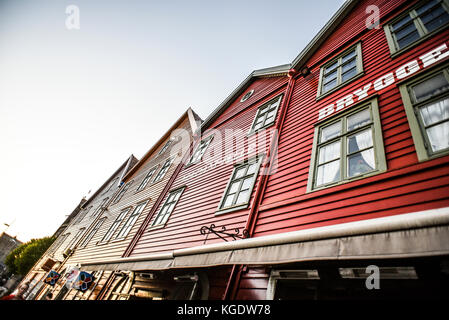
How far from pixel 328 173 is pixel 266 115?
4.43 meters

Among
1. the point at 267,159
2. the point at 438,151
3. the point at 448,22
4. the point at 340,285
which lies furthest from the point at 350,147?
the point at 448,22

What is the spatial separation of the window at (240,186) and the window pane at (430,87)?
3.47m

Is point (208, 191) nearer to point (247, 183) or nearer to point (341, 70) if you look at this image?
point (247, 183)

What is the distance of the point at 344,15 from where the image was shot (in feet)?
25.4

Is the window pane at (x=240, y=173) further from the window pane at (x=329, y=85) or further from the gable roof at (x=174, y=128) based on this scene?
the gable roof at (x=174, y=128)

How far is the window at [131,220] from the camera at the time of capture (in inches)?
369

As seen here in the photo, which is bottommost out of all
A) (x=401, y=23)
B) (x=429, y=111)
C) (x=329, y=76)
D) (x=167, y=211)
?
(x=167, y=211)

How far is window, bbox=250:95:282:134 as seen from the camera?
7.47m

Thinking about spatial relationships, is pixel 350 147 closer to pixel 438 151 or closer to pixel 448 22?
pixel 438 151

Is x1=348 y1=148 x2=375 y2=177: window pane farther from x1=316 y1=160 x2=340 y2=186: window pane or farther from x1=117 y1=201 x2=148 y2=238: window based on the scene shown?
x1=117 y1=201 x2=148 y2=238: window

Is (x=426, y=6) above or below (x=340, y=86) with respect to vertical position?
above

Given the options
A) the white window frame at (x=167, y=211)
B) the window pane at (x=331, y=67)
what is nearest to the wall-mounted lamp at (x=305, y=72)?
the window pane at (x=331, y=67)

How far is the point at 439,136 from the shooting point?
292 cm

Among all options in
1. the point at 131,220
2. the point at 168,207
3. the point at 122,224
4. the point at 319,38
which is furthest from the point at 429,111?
the point at 122,224
